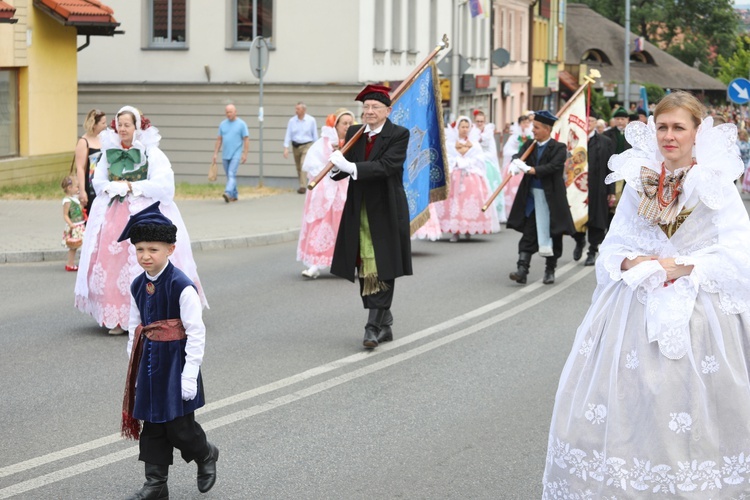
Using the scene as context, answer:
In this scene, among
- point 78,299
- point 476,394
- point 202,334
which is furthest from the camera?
point 78,299

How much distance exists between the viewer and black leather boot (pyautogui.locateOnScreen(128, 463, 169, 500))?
613 cm

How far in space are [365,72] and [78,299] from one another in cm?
2220

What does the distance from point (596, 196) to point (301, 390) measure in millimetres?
8703

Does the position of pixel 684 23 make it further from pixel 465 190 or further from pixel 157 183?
pixel 157 183

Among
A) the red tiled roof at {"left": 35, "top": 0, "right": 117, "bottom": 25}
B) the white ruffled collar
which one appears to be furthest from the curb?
the white ruffled collar

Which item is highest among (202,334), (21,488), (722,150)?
(722,150)

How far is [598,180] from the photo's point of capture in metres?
16.7

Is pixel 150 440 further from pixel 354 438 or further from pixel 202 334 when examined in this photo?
pixel 354 438

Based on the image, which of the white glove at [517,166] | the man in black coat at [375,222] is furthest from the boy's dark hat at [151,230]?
the white glove at [517,166]

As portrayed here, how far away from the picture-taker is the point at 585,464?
5.35m

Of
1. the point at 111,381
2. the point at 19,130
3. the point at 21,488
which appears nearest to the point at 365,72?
the point at 19,130

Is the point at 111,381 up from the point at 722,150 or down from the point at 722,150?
down

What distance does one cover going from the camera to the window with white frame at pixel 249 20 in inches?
1287

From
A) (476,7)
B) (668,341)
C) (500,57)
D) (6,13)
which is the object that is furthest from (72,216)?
(476,7)
